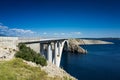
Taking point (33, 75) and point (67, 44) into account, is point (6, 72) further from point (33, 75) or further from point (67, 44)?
point (67, 44)

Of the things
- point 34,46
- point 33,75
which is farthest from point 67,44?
point 33,75

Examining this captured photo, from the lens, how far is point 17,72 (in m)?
24.4

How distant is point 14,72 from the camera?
78.6ft

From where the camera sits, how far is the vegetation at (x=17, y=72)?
22425 millimetres

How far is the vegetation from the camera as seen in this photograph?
2242 cm

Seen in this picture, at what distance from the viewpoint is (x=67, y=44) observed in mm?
157500

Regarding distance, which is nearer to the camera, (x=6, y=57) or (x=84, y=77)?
(x=6, y=57)

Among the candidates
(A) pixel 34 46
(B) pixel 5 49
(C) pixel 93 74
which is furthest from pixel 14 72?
(C) pixel 93 74

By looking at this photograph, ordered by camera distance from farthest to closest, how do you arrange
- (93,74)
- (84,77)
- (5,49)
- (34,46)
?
(93,74), (84,77), (34,46), (5,49)

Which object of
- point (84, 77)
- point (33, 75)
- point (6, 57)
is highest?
point (6, 57)

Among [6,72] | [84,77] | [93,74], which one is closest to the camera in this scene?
[6,72]

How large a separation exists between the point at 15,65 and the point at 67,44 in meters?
131

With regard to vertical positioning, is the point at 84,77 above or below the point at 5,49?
below

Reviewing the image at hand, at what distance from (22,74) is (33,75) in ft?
4.71
